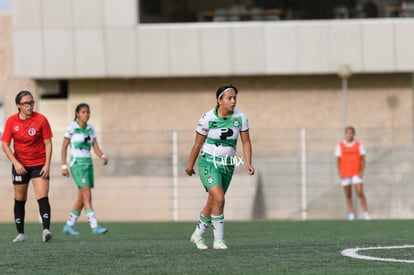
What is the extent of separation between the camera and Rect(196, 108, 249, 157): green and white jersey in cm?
1338

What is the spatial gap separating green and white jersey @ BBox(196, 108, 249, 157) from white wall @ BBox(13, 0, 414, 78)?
846 inches

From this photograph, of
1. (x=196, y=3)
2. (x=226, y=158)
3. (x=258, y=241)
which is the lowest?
(x=258, y=241)

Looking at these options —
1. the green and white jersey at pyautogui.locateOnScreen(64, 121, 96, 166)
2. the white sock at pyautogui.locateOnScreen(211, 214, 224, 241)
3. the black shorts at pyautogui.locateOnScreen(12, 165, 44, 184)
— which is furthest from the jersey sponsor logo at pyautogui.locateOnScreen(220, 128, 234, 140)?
the green and white jersey at pyautogui.locateOnScreen(64, 121, 96, 166)

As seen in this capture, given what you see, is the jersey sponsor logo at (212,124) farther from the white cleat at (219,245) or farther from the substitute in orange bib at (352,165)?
the substitute in orange bib at (352,165)

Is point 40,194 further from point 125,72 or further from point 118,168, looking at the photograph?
point 125,72

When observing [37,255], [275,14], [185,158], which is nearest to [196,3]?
[275,14]

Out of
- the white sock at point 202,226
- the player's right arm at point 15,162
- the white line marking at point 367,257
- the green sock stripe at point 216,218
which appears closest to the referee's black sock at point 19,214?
the player's right arm at point 15,162

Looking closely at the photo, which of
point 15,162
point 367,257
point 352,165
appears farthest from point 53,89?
point 367,257

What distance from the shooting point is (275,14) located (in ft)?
120

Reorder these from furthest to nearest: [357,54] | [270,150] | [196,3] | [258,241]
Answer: [196,3] → [357,54] → [270,150] → [258,241]

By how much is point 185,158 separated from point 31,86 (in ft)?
28.0

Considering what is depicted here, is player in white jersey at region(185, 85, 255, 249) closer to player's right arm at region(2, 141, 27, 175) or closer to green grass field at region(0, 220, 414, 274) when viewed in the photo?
green grass field at region(0, 220, 414, 274)

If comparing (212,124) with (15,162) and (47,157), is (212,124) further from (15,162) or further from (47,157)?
(15,162)

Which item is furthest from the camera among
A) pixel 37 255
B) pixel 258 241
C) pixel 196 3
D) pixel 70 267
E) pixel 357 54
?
pixel 196 3
